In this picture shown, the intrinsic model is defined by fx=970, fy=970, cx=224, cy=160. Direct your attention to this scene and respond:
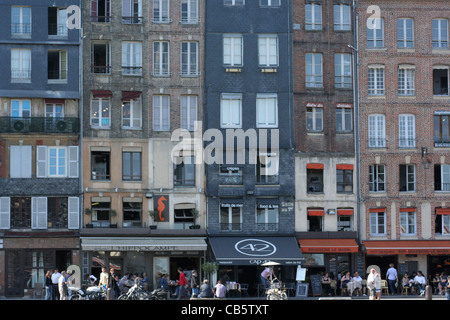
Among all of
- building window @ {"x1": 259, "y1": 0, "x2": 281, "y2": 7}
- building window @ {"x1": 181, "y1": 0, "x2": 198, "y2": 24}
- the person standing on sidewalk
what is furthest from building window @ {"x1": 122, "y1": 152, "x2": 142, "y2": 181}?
the person standing on sidewalk

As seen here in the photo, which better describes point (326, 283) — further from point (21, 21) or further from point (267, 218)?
point (21, 21)

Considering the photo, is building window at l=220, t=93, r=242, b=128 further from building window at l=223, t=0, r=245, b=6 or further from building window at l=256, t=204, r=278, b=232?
building window at l=223, t=0, r=245, b=6

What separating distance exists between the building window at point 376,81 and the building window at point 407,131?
1.95 m

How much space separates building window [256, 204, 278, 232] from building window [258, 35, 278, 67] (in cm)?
806

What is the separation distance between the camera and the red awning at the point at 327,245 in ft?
174

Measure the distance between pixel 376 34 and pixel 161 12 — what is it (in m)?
12.3

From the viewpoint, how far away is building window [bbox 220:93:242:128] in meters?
54.3

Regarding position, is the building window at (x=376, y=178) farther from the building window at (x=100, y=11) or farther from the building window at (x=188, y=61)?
the building window at (x=100, y=11)

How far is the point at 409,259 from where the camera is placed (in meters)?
54.3

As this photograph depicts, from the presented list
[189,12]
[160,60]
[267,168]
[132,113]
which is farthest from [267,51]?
[132,113]

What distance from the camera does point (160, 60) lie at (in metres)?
54.2

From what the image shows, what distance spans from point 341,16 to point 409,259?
1432 centimetres
